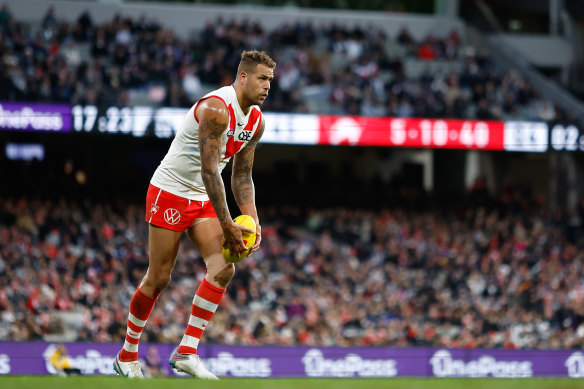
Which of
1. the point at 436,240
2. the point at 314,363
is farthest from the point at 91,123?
the point at 436,240

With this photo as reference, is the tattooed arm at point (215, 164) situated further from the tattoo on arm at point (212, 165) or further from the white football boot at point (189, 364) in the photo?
the white football boot at point (189, 364)

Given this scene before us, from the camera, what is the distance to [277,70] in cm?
2259

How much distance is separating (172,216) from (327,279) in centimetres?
1431

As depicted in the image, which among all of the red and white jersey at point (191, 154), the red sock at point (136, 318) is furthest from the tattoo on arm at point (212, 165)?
the red sock at point (136, 318)

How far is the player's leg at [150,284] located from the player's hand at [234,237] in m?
A: 0.50

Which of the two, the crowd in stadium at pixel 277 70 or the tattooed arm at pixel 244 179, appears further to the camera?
the crowd in stadium at pixel 277 70

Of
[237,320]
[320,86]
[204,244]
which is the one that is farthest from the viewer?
[320,86]

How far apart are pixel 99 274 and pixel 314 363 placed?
5.83m

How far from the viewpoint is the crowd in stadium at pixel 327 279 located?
57.5 feet

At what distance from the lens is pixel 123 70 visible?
20.9 m

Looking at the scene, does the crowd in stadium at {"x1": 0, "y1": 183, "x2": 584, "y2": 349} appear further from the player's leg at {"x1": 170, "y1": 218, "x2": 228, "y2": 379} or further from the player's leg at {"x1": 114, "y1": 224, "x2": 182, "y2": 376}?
the player's leg at {"x1": 170, "y1": 218, "x2": 228, "y2": 379}

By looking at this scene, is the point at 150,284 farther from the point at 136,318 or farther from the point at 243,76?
the point at 243,76

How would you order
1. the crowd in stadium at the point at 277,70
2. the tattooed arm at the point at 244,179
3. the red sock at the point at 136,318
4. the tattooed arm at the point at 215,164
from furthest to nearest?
the crowd in stadium at the point at 277,70, the tattooed arm at the point at 244,179, the red sock at the point at 136,318, the tattooed arm at the point at 215,164

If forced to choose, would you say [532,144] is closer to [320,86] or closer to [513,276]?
[513,276]
